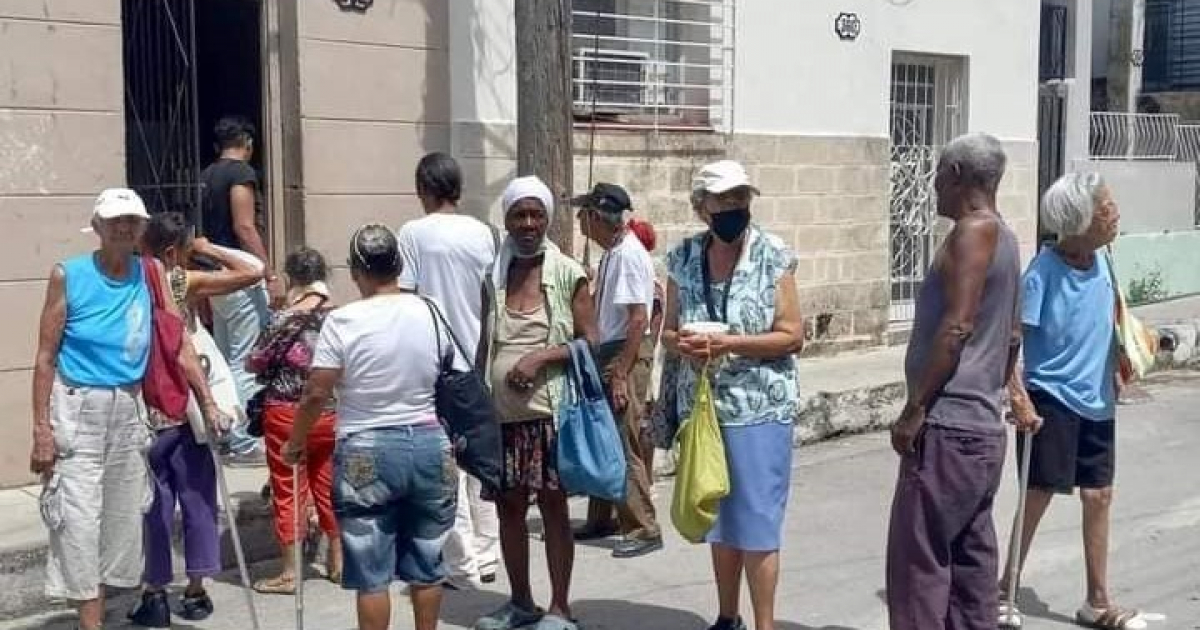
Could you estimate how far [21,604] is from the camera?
5828 mm

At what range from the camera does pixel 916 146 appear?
11.9m

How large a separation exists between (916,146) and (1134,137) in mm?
4998

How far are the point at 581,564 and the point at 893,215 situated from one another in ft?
20.0

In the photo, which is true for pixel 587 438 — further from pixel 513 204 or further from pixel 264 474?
pixel 264 474

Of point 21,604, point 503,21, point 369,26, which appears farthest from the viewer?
point 503,21

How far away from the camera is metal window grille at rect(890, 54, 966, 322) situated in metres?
11.8

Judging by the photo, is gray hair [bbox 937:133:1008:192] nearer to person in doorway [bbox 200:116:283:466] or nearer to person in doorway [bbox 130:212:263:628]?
person in doorway [bbox 130:212:263:628]

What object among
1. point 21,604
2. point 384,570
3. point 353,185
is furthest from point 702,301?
point 353,185

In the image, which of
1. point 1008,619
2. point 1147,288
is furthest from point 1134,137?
point 1008,619

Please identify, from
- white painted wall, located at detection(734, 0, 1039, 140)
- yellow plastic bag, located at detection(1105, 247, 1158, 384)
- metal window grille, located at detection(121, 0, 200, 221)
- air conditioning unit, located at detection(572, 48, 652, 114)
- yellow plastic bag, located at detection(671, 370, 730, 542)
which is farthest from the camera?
white painted wall, located at detection(734, 0, 1039, 140)

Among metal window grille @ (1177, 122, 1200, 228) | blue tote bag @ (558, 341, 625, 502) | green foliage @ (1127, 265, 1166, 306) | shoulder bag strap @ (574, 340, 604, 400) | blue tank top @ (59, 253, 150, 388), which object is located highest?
metal window grille @ (1177, 122, 1200, 228)

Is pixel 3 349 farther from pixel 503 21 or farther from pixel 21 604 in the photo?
pixel 503 21

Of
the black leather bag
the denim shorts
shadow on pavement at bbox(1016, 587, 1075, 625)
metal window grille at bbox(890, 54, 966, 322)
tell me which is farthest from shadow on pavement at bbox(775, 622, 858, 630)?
metal window grille at bbox(890, 54, 966, 322)

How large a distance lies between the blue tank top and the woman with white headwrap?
4.20 feet
